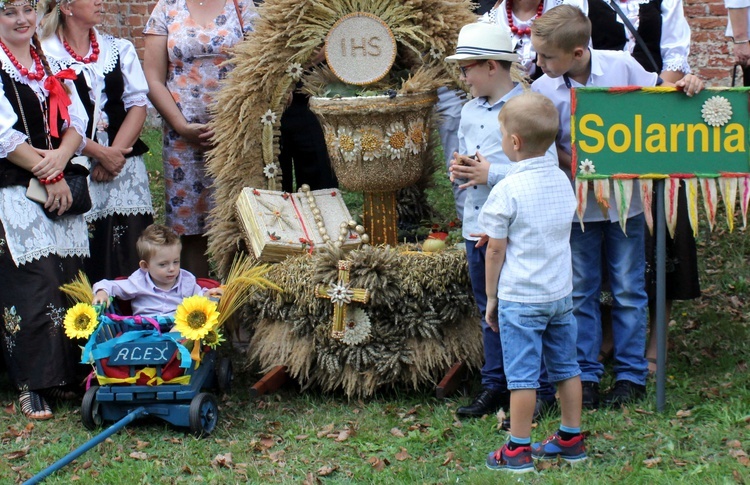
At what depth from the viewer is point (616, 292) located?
14.2 ft

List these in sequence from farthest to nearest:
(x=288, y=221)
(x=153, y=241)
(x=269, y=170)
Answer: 1. (x=269, y=170)
2. (x=288, y=221)
3. (x=153, y=241)

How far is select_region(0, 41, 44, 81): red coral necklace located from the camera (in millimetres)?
4539

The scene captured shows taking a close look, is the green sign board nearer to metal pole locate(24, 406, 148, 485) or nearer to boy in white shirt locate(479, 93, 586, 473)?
boy in white shirt locate(479, 93, 586, 473)

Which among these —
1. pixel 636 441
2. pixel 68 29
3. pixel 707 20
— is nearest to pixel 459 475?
pixel 636 441

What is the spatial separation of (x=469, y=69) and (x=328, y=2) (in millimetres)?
942

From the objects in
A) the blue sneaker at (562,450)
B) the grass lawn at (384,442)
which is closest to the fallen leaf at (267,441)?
the grass lawn at (384,442)

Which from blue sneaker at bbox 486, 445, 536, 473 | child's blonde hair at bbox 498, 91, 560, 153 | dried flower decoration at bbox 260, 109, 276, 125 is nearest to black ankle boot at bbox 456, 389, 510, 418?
blue sneaker at bbox 486, 445, 536, 473

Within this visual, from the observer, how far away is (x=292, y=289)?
15.0 feet

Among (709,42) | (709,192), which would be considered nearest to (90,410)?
(709,192)

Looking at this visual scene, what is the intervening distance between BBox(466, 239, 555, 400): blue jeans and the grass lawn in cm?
19

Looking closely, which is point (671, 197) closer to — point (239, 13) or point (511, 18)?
point (511, 18)

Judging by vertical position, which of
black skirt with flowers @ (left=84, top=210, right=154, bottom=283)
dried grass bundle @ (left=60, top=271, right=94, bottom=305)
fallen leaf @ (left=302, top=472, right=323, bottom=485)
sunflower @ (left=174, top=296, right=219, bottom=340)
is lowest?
fallen leaf @ (left=302, top=472, right=323, bottom=485)

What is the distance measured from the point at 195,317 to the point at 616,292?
5.94 feet

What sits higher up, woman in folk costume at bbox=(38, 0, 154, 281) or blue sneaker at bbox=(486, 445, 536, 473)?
woman in folk costume at bbox=(38, 0, 154, 281)
